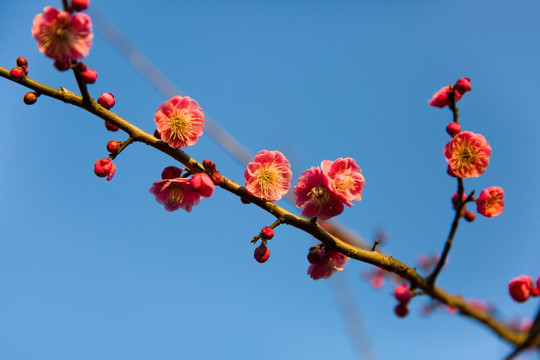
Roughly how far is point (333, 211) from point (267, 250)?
1.39ft

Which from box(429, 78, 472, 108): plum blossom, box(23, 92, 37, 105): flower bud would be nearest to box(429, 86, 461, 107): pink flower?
box(429, 78, 472, 108): plum blossom

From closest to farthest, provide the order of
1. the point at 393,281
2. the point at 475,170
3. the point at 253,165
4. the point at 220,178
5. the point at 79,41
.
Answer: the point at 79,41
the point at 220,178
the point at 253,165
the point at 475,170
the point at 393,281

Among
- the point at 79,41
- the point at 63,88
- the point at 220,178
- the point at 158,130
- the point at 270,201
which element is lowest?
the point at 270,201

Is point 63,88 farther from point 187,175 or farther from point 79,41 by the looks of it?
point 187,175

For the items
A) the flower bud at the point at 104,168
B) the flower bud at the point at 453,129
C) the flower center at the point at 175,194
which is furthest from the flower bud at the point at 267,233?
the flower bud at the point at 453,129

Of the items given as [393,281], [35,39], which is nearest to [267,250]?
[35,39]

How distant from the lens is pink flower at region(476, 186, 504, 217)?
8.89 feet

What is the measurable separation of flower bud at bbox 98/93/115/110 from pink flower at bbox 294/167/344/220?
43.5 inches

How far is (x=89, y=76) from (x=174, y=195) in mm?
744

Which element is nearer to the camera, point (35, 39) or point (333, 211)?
point (35, 39)

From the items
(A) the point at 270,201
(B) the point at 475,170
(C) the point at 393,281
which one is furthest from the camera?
(C) the point at 393,281

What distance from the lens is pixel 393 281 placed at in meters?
6.26

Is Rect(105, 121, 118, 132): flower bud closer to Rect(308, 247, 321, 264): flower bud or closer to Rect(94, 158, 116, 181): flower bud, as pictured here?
Rect(94, 158, 116, 181): flower bud

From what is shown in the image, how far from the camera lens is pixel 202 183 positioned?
6.77 feet
